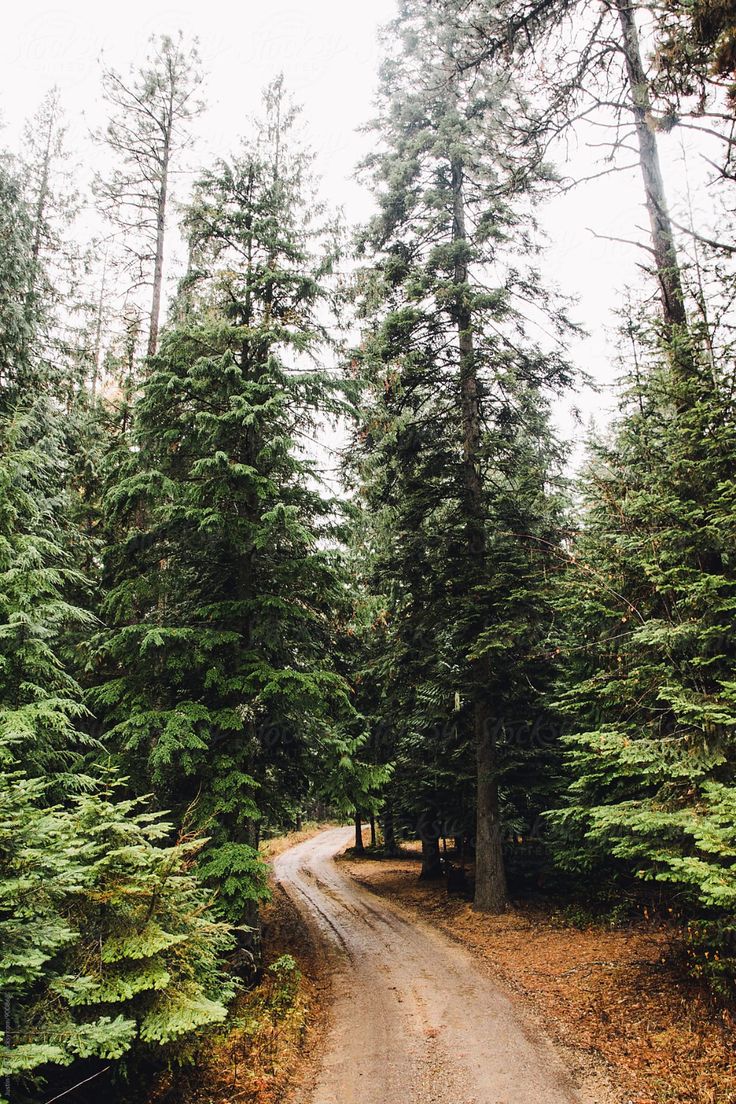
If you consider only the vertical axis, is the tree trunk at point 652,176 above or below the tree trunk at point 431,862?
above

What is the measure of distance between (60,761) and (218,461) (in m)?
4.93

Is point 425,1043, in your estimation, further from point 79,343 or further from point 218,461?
point 79,343

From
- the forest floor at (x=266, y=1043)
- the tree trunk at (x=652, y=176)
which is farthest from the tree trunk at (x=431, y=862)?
the tree trunk at (x=652, y=176)

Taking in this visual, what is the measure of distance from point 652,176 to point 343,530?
7483 millimetres

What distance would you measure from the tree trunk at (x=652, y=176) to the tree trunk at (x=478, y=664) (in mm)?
4377

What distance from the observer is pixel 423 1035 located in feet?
23.9

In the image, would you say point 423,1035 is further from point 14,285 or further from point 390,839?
point 390,839

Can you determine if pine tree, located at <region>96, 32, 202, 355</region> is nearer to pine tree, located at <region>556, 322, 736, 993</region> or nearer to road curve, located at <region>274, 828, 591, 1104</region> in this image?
pine tree, located at <region>556, 322, 736, 993</region>

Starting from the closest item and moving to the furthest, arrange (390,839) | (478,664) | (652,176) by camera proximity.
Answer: (652,176) → (478,664) → (390,839)

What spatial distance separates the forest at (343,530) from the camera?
18.9ft

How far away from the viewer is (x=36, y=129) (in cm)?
1561

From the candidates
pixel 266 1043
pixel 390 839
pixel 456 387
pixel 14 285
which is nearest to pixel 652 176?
pixel 456 387

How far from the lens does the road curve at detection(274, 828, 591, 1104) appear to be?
6.00m

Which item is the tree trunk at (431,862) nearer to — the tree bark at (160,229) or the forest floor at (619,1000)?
the forest floor at (619,1000)
